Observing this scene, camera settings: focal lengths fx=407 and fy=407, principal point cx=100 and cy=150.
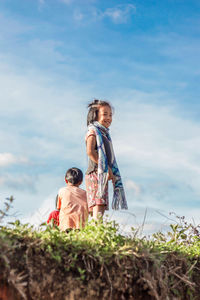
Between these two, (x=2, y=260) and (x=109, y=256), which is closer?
(x=2, y=260)

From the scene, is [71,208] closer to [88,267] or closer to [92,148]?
[92,148]

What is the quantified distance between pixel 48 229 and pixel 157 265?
1220 mm

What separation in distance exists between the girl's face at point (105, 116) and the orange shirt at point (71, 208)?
54.4 inches

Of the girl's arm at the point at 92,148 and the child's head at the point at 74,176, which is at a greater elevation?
the child's head at the point at 74,176

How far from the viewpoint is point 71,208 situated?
6621 millimetres

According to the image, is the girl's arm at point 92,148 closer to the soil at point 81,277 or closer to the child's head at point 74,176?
the child's head at point 74,176

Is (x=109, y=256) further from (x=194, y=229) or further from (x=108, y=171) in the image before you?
(x=194, y=229)

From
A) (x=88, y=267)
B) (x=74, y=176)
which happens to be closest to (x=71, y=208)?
(x=74, y=176)

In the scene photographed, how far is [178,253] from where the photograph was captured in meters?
4.93

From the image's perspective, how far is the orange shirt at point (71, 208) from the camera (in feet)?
21.5

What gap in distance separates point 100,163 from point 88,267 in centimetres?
202

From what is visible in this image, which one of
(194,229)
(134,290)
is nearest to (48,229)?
(134,290)

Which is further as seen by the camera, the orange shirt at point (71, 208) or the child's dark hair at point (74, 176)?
the child's dark hair at point (74, 176)

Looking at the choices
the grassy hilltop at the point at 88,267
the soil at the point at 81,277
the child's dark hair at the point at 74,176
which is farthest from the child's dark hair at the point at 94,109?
the soil at the point at 81,277
